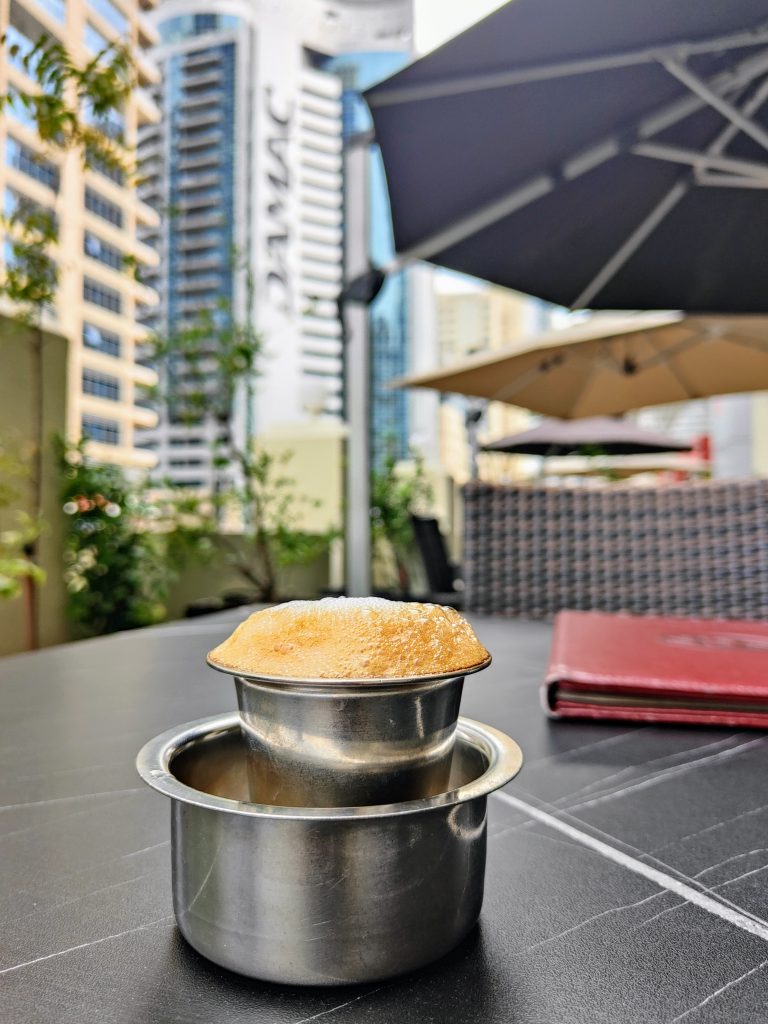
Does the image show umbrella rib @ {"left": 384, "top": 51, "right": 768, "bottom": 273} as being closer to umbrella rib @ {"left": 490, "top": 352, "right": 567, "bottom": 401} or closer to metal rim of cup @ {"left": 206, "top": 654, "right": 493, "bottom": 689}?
metal rim of cup @ {"left": 206, "top": 654, "right": 493, "bottom": 689}

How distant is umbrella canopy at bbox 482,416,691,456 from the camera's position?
5383 mm

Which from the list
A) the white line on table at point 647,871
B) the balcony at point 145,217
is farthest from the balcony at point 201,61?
the white line on table at point 647,871

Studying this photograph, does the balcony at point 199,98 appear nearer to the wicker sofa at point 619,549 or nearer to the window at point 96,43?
the window at point 96,43

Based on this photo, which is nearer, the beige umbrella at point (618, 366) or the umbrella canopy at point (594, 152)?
the umbrella canopy at point (594, 152)

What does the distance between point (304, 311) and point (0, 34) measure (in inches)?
101

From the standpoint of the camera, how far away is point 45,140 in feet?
6.18

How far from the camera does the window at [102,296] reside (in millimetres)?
28016

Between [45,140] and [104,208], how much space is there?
30.8m

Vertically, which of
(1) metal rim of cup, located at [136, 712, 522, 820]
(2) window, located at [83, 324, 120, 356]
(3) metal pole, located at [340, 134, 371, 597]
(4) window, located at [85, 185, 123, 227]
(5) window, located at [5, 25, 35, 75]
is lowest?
(1) metal rim of cup, located at [136, 712, 522, 820]

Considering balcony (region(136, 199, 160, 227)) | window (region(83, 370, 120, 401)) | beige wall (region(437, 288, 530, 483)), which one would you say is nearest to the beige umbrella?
beige wall (region(437, 288, 530, 483))

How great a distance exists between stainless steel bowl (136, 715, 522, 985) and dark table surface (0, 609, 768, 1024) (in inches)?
0.4

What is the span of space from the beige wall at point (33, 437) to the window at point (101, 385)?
85.9 feet

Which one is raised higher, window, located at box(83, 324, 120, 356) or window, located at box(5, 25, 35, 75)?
window, located at box(83, 324, 120, 356)

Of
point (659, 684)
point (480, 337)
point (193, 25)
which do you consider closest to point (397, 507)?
point (480, 337)
